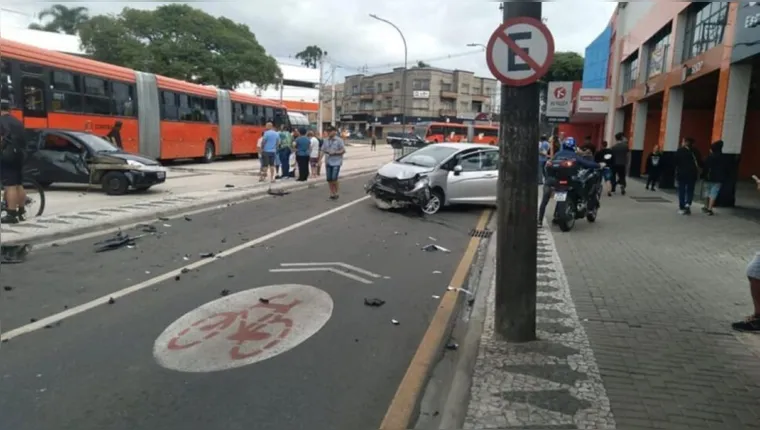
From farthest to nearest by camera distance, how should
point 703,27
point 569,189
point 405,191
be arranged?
1. point 703,27
2. point 405,191
3. point 569,189

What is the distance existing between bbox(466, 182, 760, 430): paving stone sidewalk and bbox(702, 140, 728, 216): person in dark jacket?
165 inches

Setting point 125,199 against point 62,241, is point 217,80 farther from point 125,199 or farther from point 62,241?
point 62,241

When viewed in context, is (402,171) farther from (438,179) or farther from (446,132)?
(446,132)

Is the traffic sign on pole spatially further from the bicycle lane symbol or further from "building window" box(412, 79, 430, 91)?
"building window" box(412, 79, 430, 91)

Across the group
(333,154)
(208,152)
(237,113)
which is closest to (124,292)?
(333,154)

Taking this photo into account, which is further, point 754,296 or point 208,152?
point 208,152

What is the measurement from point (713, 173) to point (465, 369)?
10731 millimetres

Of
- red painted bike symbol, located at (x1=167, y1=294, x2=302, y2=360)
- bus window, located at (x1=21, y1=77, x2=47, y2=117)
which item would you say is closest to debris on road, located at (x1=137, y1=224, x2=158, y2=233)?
red painted bike symbol, located at (x1=167, y1=294, x2=302, y2=360)

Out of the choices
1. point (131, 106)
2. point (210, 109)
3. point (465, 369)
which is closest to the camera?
point (465, 369)

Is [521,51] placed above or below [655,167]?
above

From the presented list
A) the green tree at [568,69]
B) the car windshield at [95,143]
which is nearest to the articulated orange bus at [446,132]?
the green tree at [568,69]

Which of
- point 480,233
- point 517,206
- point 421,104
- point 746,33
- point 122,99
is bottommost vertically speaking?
point 480,233

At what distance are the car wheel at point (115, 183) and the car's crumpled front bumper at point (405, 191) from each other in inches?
249

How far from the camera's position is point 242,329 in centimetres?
509
